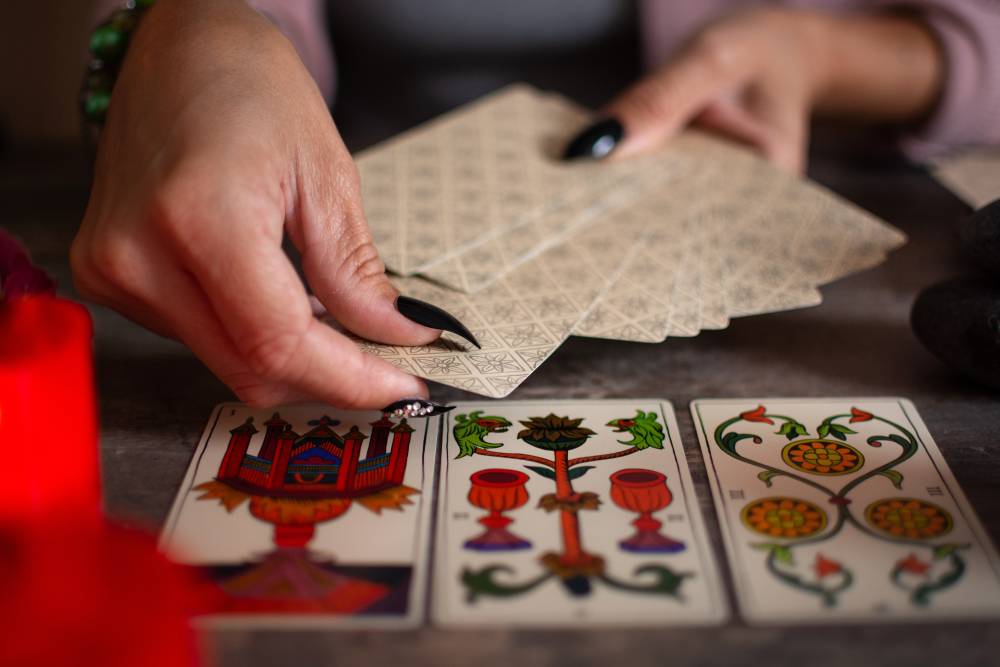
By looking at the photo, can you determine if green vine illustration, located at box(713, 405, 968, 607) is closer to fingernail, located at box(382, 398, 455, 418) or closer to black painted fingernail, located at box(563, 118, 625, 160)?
fingernail, located at box(382, 398, 455, 418)

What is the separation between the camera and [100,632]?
472 millimetres

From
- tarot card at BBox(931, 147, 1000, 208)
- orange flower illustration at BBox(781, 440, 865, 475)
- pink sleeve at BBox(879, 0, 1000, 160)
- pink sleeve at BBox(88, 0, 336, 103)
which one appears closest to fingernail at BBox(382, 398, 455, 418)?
orange flower illustration at BBox(781, 440, 865, 475)

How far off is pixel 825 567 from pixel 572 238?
1.42ft

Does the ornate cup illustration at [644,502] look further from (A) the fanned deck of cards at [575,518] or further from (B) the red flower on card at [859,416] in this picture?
(B) the red flower on card at [859,416]

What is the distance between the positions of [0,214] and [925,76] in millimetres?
1195

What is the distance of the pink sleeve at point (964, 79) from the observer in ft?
4.02

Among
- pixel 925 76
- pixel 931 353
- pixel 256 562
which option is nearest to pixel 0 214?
pixel 256 562

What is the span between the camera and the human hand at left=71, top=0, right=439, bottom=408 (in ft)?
2.03

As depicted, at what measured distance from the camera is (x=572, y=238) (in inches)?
35.6

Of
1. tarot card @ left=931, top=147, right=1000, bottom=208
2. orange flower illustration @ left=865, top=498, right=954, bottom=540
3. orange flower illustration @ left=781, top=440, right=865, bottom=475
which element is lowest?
orange flower illustration @ left=865, top=498, right=954, bottom=540

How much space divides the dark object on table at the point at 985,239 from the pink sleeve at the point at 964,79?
56 centimetres

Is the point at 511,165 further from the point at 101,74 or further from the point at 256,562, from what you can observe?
the point at 256,562

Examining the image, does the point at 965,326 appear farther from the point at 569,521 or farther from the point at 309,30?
the point at 309,30

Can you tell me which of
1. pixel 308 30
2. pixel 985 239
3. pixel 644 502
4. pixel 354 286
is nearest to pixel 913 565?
pixel 644 502
